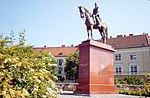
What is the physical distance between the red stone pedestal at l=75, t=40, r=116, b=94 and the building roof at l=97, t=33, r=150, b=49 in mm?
32000

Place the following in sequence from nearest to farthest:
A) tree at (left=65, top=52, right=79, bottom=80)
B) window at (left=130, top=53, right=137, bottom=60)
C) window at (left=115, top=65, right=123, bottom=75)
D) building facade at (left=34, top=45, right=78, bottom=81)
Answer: window at (left=130, top=53, right=137, bottom=60)
window at (left=115, top=65, right=123, bottom=75)
tree at (left=65, top=52, right=79, bottom=80)
building facade at (left=34, top=45, right=78, bottom=81)

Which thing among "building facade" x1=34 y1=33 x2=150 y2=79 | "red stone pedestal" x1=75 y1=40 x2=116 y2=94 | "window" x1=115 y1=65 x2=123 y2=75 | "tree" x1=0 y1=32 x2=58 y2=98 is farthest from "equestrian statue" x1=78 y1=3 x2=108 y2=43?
"window" x1=115 y1=65 x2=123 y2=75

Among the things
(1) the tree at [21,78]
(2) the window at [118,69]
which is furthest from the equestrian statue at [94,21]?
(2) the window at [118,69]

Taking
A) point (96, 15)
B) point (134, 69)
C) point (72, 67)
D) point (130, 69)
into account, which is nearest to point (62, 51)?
point (72, 67)

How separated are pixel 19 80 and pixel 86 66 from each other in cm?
978

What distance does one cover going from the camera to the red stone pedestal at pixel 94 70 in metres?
13.1

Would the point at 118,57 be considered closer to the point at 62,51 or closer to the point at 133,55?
the point at 133,55

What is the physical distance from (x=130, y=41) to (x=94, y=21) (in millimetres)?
34900

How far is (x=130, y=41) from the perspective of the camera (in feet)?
160

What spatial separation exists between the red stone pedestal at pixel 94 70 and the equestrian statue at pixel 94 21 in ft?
4.64

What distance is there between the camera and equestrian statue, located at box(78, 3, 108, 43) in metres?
14.5

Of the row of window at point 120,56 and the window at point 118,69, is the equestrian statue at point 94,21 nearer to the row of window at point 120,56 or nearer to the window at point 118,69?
the row of window at point 120,56

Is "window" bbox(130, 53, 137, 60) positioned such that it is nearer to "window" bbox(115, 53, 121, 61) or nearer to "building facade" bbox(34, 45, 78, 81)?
"window" bbox(115, 53, 121, 61)

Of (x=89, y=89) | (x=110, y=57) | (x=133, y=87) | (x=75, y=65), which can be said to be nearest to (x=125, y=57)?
(x=75, y=65)
